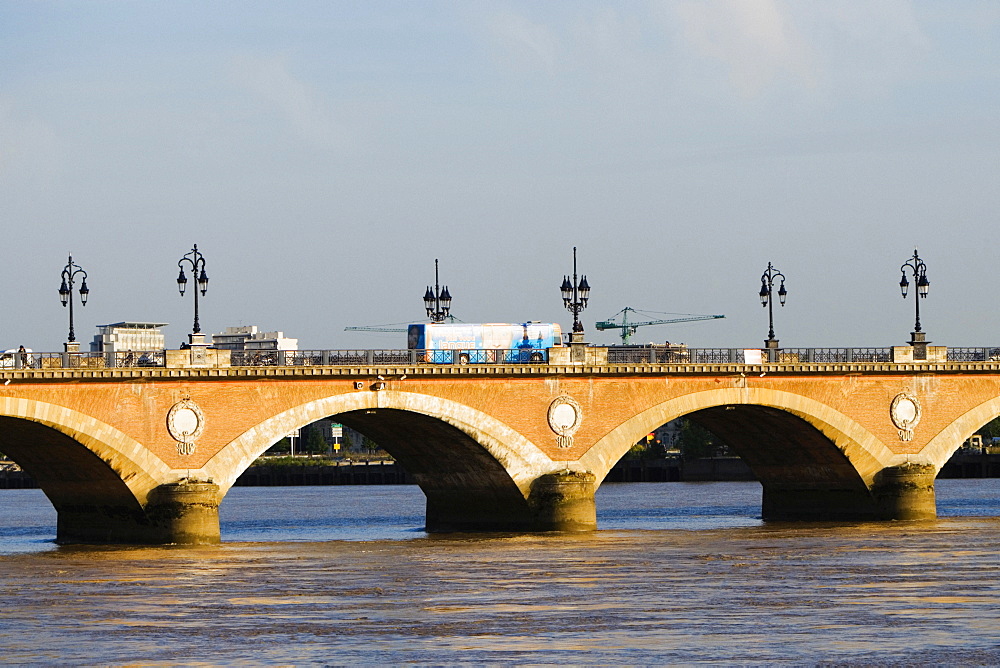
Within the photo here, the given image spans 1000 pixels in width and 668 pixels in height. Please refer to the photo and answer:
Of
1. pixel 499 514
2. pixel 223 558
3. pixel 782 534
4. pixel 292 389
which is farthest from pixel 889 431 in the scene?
pixel 223 558

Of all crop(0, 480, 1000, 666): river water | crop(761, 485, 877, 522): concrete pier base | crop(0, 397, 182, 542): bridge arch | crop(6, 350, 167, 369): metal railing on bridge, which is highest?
crop(6, 350, 167, 369): metal railing on bridge

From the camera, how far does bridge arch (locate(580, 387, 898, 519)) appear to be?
58719 mm

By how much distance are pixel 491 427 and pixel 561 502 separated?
3.40 meters

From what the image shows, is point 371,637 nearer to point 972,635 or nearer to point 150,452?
point 972,635

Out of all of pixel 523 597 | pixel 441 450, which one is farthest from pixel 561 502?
pixel 523 597

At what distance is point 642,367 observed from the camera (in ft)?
191

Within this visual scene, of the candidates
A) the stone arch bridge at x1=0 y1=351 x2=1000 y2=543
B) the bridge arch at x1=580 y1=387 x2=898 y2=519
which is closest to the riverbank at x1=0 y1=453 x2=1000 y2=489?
the bridge arch at x1=580 y1=387 x2=898 y2=519

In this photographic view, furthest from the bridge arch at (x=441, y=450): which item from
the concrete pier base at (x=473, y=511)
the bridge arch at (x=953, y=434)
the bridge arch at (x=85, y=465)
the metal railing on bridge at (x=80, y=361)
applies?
the bridge arch at (x=953, y=434)

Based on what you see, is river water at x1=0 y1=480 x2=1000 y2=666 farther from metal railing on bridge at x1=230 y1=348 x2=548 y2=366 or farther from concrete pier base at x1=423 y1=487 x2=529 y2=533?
metal railing on bridge at x1=230 y1=348 x2=548 y2=366

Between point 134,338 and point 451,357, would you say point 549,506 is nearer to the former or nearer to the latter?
point 451,357

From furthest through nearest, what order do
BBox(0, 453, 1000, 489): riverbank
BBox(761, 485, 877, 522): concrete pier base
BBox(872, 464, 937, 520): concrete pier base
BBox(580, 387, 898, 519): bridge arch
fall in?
BBox(0, 453, 1000, 489): riverbank → BBox(761, 485, 877, 522): concrete pier base → BBox(872, 464, 937, 520): concrete pier base → BBox(580, 387, 898, 519): bridge arch

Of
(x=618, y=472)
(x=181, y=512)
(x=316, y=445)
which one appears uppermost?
(x=316, y=445)

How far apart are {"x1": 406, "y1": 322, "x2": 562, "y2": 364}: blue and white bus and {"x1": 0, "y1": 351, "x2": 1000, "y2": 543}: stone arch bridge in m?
1.96

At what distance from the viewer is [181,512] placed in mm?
52125
